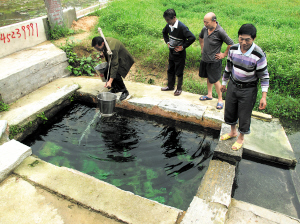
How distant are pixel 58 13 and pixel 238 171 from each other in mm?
6771

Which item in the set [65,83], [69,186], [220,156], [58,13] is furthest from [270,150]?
[58,13]

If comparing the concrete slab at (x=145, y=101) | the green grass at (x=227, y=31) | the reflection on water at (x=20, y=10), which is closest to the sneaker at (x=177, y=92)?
the concrete slab at (x=145, y=101)

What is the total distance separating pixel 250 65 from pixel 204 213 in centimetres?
183

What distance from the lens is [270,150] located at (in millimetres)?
3500

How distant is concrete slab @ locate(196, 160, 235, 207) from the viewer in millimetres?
2600

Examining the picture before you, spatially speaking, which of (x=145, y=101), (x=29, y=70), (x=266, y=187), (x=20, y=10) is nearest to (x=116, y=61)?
(x=145, y=101)

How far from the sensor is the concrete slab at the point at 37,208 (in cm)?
241

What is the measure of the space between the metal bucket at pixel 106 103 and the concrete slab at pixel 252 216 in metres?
2.62

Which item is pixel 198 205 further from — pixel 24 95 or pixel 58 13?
pixel 58 13

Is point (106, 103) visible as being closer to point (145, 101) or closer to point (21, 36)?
point (145, 101)

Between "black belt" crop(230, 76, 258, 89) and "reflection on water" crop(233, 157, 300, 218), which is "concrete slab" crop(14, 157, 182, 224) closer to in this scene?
"reflection on water" crop(233, 157, 300, 218)

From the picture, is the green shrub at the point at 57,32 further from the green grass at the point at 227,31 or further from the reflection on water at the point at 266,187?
the reflection on water at the point at 266,187

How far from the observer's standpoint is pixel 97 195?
8.64ft

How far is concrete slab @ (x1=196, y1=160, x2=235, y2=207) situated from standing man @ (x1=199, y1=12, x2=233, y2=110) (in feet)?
5.20
